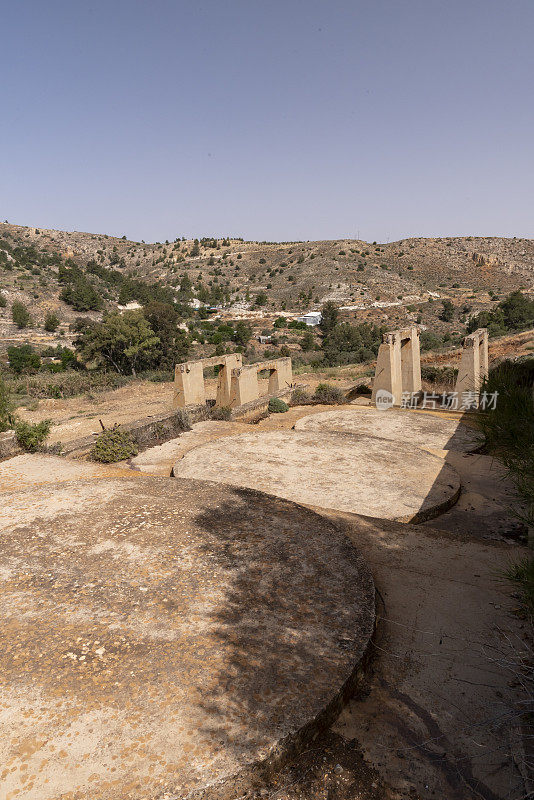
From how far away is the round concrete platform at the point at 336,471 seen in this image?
282 inches

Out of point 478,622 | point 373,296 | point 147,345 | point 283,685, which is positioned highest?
point 373,296

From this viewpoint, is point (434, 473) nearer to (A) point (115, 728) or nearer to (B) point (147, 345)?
(A) point (115, 728)

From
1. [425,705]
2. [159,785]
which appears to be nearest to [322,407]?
[425,705]

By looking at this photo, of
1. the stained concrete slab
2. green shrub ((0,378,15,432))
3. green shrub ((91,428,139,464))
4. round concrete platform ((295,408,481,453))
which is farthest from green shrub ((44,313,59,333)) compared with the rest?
round concrete platform ((295,408,481,453))

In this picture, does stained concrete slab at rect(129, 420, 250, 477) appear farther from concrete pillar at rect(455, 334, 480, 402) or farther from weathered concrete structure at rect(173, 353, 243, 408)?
concrete pillar at rect(455, 334, 480, 402)

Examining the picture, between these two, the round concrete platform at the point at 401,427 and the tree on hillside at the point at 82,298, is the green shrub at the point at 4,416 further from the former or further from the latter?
the tree on hillside at the point at 82,298

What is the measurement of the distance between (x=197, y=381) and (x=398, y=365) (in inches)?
281

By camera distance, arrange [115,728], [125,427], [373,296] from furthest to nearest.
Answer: [373,296]
[125,427]
[115,728]

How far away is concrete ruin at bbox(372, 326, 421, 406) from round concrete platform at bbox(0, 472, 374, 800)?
10.3 metres

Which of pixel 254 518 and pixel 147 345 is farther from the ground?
pixel 147 345

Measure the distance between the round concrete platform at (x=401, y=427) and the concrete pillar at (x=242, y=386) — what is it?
3707 mm

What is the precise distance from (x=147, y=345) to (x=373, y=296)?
3362cm

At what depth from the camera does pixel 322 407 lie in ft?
51.1

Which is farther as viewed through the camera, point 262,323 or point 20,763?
point 262,323
